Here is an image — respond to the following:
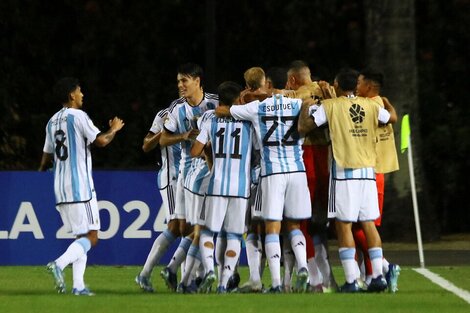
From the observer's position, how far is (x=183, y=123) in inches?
690

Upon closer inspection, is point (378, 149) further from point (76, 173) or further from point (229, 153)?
point (76, 173)

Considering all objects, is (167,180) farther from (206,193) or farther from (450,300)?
(450,300)

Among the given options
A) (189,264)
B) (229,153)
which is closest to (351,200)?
(229,153)

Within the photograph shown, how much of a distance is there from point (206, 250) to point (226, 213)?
41 cm

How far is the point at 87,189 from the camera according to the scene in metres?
16.8

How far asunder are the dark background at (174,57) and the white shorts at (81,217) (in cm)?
1264

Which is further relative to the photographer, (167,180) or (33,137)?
(33,137)

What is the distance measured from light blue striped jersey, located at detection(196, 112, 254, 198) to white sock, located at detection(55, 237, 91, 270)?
1.30 meters

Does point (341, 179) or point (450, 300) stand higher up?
point (341, 179)

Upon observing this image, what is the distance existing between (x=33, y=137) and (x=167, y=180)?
40.4ft

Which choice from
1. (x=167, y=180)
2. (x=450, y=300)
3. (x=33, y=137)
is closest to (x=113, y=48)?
(x=33, y=137)

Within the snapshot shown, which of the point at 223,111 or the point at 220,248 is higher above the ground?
the point at 223,111

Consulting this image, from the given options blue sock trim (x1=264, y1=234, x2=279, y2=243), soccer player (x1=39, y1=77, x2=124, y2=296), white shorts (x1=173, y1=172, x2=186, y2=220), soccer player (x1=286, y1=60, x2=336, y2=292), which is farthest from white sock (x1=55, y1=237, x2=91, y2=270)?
soccer player (x1=286, y1=60, x2=336, y2=292)

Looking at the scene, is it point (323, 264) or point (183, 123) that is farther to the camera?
point (183, 123)
